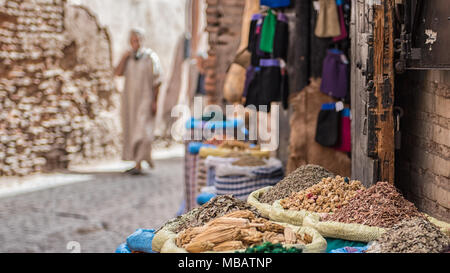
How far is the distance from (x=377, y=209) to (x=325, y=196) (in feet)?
0.99

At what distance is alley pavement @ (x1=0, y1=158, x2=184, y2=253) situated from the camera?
594 cm

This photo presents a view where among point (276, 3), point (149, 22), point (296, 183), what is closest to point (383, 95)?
point (296, 183)

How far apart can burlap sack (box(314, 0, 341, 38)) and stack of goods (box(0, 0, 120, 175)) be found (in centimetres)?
532

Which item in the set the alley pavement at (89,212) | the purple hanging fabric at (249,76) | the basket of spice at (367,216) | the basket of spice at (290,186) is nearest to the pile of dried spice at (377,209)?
the basket of spice at (367,216)

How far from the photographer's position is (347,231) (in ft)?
7.91

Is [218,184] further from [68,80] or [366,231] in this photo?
[68,80]

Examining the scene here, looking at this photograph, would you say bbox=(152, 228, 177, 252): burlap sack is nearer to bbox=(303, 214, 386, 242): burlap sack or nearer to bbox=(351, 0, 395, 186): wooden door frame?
bbox=(303, 214, 386, 242): burlap sack

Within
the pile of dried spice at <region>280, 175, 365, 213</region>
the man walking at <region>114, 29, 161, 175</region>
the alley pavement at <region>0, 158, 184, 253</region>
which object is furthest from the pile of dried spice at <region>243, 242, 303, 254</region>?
the man walking at <region>114, 29, 161, 175</region>

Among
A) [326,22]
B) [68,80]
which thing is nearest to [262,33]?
[326,22]

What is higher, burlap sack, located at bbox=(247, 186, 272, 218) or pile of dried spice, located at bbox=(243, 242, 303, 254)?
pile of dried spice, located at bbox=(243, 242, 303, 254)

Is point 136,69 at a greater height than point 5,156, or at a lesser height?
greater

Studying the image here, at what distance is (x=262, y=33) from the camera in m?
4.80

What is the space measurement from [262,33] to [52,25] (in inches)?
213

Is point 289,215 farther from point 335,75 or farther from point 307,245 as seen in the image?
point 335,75
